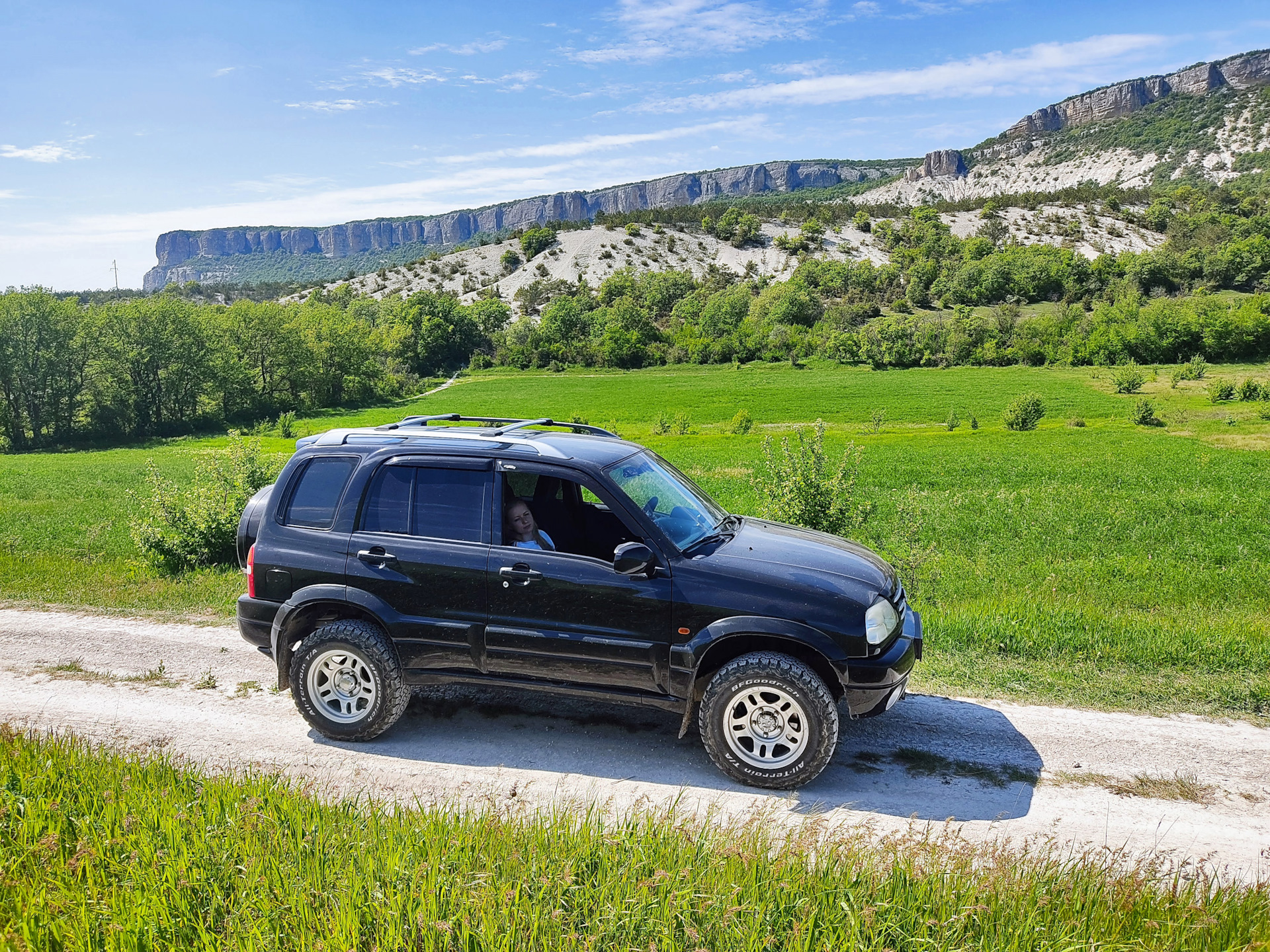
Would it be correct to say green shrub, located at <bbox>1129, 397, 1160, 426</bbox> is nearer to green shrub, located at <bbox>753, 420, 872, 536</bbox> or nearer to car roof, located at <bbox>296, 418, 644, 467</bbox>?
green shrub, located at <bbox>753, 420, 872, 536</bbox>

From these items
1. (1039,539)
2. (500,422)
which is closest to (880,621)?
(500,422)

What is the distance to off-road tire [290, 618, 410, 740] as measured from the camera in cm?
591

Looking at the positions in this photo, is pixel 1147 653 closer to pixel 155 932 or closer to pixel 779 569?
pixel 779 569

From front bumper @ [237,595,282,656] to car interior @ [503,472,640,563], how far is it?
6.59ft

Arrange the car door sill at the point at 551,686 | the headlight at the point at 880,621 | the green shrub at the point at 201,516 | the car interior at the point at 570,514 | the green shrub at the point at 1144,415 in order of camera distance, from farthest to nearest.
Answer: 1. the green shrub at the point at 1144,415
2. the green shrub at the point at 201,516
3. the car interior at the point at 570,514
4. the car door sill at the point at 551,686
5. the headlight at the point at 880,621

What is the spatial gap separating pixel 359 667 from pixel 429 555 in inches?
40.1

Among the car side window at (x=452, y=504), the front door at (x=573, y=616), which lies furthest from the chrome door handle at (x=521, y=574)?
the car side window at (x=452, y=504)

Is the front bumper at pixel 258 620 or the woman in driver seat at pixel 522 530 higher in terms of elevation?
the woman in driver seat at pixel 522 530

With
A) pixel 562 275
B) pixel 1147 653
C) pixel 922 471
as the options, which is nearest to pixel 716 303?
pixel 562 275

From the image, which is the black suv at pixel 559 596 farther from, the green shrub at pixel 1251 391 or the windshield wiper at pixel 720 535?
the green shrub at pixel 1251 391

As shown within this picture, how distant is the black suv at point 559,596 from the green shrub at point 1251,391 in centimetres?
5423

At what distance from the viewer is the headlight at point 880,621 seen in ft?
17.1

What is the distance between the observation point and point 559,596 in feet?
18.3

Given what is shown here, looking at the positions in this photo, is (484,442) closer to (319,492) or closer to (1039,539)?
(319,492)
